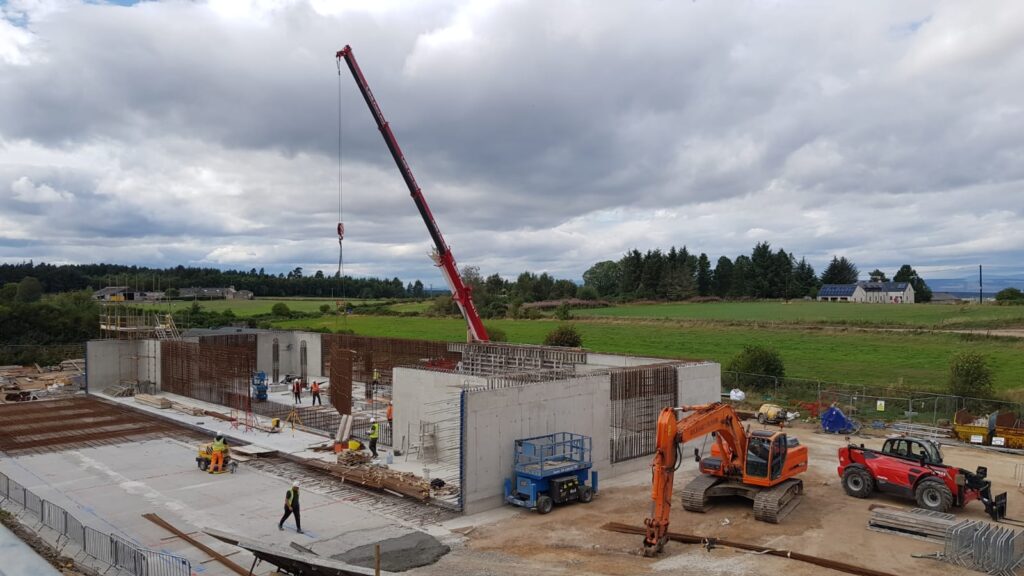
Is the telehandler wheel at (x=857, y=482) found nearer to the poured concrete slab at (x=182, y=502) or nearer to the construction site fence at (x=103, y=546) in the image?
the poured concrete slab at (x=182, y=502)

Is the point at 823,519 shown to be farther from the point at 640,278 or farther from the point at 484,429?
the point at 640,278

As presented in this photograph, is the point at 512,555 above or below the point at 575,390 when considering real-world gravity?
below

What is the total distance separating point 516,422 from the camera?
1872 centimetres

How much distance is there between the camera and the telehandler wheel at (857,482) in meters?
→ 18.6

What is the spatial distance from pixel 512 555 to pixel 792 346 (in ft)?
146

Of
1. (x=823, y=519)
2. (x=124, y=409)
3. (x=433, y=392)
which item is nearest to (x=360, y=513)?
(x=433, y=392)

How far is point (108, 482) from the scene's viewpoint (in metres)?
20.4

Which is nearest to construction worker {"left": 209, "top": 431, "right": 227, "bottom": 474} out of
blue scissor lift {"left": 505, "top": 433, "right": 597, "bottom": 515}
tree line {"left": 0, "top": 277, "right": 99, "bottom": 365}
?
blue scissor lift {"left": 505, "top": 433, "right": 597, "bottom": 515}

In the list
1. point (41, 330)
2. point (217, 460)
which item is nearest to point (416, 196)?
point (217, 460)

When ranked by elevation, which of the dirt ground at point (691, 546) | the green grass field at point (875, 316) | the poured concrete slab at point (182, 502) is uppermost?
the green grass field at point (875, 316)

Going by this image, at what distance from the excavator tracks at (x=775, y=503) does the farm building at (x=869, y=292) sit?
360 feet

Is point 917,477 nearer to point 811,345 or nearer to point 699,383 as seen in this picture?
point 699,383

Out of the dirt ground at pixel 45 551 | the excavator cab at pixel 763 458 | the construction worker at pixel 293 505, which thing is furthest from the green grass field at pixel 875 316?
the dirt ground at pixel 45 551

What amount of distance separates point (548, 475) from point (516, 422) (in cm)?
179
